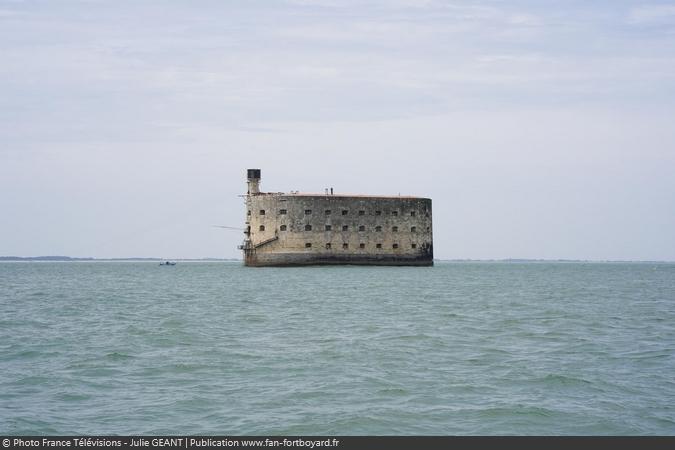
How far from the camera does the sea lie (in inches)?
454

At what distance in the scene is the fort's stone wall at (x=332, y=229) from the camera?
216 ft

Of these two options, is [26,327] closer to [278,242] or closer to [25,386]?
[25,386]

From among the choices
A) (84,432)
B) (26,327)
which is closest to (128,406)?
(84,432)

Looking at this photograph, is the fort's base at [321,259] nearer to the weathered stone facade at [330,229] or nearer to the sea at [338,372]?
the weathered stone facade at [330,229]

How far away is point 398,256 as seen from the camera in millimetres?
68812
